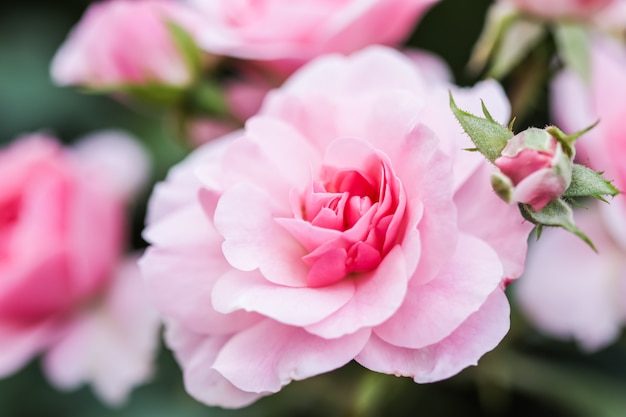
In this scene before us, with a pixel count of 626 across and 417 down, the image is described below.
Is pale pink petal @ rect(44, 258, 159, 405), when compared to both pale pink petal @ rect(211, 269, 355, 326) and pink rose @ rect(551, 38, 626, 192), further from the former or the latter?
pink rose @ rect(551, 38, 626, 192)

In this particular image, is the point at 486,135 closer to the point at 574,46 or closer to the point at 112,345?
the point at 574,46

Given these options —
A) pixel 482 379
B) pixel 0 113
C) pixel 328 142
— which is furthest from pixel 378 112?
pixel 0 113

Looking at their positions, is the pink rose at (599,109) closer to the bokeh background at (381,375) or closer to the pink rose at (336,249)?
the bokeh background at (381,375)

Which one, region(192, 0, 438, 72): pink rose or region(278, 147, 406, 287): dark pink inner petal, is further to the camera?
region(192, 0, 438, 72): pink rose

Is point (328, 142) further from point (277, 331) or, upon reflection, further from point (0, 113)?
point (0, 113)

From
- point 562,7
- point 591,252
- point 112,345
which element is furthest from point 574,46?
point 112,345

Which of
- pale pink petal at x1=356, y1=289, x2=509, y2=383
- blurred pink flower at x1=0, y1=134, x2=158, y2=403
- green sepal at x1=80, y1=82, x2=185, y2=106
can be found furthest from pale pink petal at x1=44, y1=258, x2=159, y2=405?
pale pink petal at x1=356, y1=289, x2=509, y2=383
